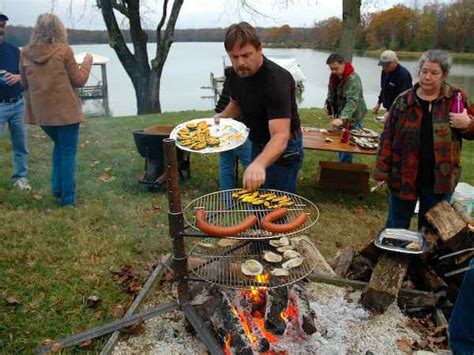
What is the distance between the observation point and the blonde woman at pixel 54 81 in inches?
161

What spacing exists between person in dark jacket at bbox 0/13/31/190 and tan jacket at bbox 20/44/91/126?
2.12 ft

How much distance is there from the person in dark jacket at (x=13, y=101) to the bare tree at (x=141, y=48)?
28.9 ft

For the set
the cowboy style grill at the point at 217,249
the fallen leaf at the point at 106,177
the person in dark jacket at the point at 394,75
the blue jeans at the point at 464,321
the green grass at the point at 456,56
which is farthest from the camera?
the green grass at the point at 456,56

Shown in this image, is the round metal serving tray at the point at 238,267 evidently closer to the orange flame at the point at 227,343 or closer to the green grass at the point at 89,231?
the orange flame at the point at 227,343

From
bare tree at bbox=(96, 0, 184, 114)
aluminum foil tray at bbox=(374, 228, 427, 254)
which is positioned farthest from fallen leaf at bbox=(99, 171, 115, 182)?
bare tree at bbox=(96, 0, 184, 114)

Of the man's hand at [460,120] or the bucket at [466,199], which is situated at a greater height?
the man's hand at [460,120]

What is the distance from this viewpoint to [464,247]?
2871 millimetres

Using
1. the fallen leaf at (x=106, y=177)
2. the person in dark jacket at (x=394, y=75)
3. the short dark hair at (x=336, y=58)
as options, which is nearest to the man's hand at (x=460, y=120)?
the short dark hair at (x=336, y=58)

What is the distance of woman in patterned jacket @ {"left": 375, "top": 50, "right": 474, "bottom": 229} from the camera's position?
9.82 feet

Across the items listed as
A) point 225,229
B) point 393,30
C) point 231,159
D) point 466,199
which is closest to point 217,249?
point 225,229

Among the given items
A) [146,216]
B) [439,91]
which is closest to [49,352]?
[146,216]

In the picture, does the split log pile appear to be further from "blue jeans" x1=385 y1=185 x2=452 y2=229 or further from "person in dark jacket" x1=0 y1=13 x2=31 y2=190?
"person in dark jacket" x1=0 y1=13 x2=31 y2=190

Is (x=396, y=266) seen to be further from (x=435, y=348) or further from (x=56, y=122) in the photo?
(x=56, y=122)

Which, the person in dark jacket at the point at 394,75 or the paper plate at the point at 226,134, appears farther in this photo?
the person in dark jacket at the point at 394,75
